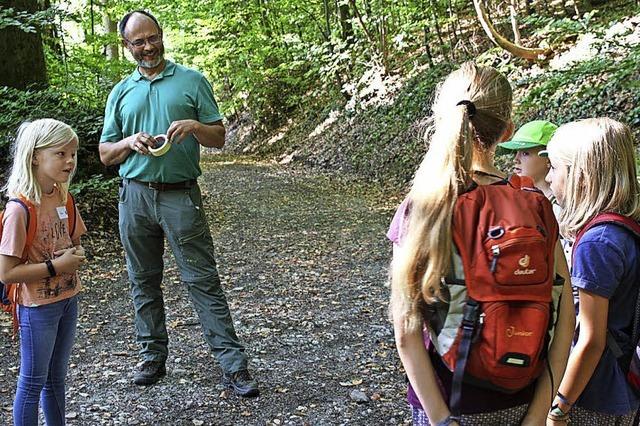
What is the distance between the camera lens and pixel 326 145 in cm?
1709

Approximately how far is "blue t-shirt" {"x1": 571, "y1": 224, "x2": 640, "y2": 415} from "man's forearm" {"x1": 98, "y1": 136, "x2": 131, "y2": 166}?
2.66 m

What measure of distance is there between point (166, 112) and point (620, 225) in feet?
8.64

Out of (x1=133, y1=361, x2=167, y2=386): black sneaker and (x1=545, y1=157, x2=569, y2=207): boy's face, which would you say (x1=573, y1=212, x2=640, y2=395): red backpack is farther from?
(x1=133, y1=361, x2=167, y2=386): black sneaker

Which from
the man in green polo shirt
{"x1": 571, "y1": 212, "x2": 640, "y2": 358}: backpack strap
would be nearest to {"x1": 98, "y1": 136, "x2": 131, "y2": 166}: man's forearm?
the man in green polo shirt

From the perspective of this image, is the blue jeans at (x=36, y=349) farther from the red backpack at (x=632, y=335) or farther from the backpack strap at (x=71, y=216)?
the red backpack at (x=632, y=335)

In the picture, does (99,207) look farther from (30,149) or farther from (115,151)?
(30,149)

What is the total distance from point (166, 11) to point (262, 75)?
158 inches

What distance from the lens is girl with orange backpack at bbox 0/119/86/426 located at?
285 centimetres

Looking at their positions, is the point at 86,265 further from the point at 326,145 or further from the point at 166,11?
the point at 166,11

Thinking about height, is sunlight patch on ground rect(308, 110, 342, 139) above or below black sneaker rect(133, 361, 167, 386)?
below

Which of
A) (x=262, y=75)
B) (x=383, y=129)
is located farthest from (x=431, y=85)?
(x=262, y=75)

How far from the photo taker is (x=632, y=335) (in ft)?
6.98

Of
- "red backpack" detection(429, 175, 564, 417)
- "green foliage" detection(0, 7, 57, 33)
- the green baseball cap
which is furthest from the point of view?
"green foliage" detection(0, 7, 57, 33)

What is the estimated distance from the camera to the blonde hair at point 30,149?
2.90 metres
